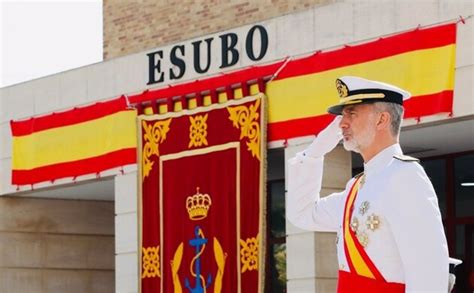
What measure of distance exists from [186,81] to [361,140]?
13.5 meters

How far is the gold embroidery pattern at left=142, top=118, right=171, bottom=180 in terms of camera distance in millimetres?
18922

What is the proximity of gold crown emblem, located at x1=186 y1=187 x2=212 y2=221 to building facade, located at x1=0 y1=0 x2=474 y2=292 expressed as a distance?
40.1 inches

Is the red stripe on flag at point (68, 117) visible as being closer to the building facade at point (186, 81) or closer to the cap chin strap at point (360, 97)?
the building facade at point (186, 81)

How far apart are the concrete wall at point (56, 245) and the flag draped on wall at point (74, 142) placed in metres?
0.86

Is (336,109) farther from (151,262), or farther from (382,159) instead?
(151,262)

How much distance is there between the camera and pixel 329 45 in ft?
54.5

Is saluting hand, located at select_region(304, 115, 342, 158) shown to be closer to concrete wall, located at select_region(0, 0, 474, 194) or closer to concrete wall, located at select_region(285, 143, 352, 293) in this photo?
concrete wall, located at select_region(0, 0, 474, 194)

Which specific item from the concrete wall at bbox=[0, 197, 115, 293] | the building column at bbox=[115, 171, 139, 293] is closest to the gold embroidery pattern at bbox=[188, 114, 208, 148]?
the building column at bbox=[115, 171, 139, 293]

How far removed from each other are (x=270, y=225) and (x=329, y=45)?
441cm

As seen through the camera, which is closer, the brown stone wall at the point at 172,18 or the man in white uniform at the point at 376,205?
the man in white uniform at the point at 376,205

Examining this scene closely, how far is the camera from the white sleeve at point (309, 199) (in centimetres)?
539

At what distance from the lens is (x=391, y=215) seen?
5.06 m

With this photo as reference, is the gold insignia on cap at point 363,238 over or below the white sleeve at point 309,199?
below

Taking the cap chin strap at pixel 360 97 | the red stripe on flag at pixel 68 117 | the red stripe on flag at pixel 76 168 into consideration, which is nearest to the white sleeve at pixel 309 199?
the cap chin strap at pixel 360 97
